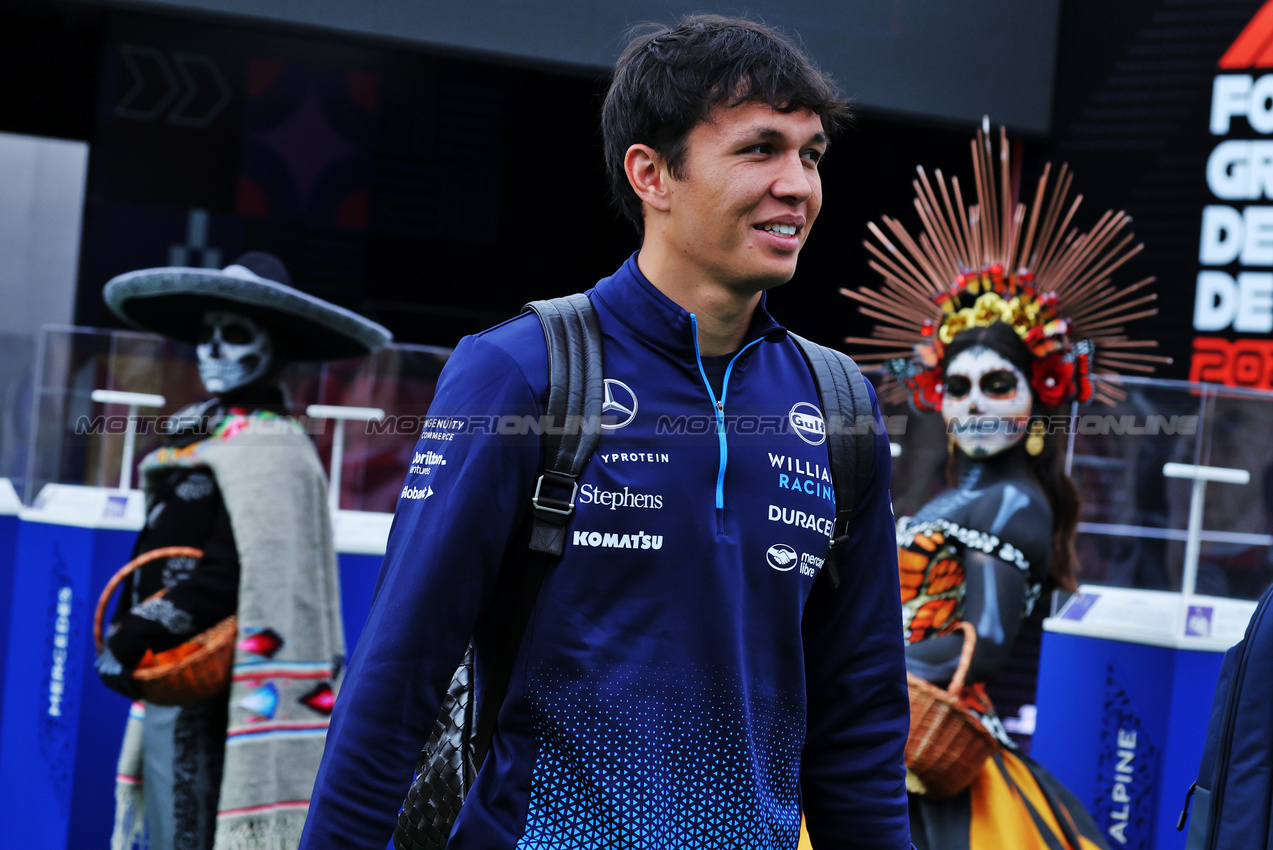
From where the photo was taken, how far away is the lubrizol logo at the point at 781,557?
1.47 meters

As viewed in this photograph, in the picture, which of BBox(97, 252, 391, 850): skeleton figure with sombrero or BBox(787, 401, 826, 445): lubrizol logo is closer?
BBox(787, 401, 826, 445): lubrizol logo

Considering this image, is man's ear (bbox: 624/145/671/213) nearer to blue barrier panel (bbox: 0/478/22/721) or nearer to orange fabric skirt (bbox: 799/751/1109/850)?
orange fabric skirt (bbox: 799/751/1109/850)

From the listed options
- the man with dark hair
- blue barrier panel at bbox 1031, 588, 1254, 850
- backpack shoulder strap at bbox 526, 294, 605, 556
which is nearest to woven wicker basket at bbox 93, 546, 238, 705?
the man with dark hair

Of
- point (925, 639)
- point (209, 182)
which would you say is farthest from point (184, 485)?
point (209, 182)

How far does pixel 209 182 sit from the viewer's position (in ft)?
22.9

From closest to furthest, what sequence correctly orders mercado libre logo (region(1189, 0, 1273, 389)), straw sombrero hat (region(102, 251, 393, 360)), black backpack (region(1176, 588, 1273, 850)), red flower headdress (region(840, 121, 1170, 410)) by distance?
black backpack (region(1176, 588, 1273, 850))
red flower headdress (region(840, 121, 1170, 410))
straw sombrero hat (region(102, 251, 393, 360))
mercado libre logo (region(1189, 0, 1273, 389))

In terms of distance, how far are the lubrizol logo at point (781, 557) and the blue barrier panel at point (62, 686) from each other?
3.41 m

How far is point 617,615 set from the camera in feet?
4.59

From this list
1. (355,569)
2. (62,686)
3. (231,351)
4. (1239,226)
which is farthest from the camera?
(1239,226)

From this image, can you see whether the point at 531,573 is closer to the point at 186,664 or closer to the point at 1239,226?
the point at 186,664

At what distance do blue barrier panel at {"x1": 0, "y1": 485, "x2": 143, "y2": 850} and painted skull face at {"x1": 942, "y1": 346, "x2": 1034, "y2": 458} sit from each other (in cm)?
265

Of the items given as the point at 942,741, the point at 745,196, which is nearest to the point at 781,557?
the point at 745,196

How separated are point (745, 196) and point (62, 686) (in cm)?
368

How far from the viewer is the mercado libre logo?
5.68 m
